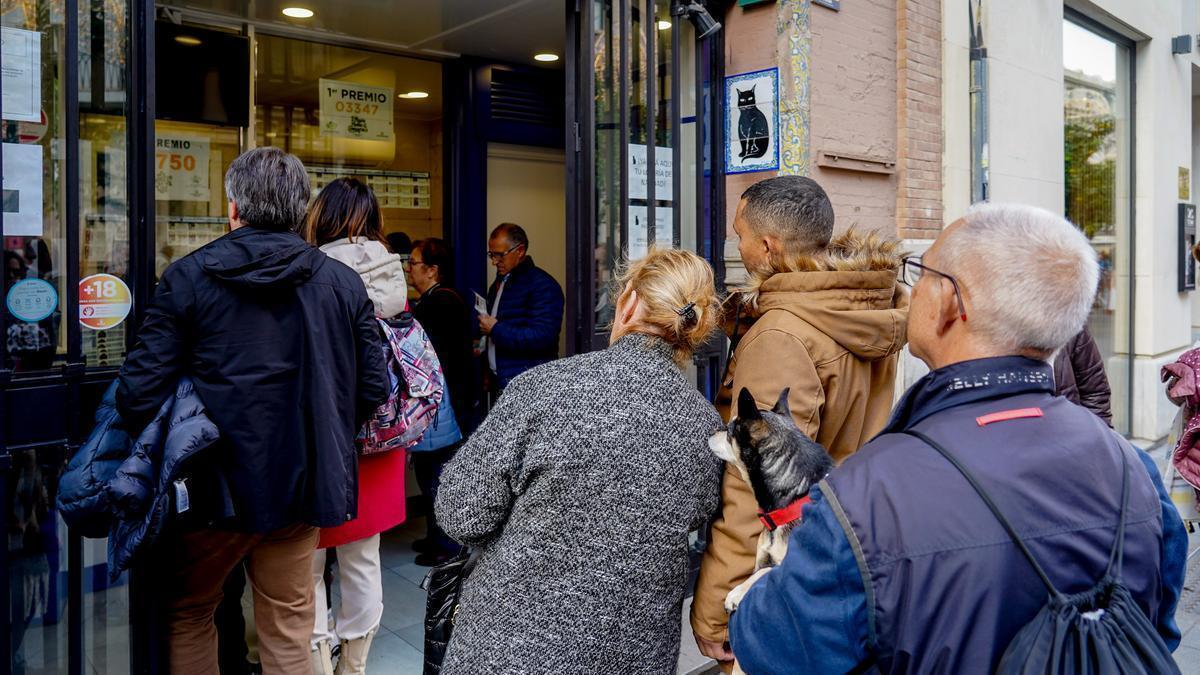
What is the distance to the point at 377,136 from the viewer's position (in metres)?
7.44

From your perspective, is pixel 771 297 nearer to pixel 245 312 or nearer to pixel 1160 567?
pixel 1160 567

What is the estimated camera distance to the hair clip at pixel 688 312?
2.32 metres

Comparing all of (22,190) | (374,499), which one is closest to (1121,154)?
(374,499)

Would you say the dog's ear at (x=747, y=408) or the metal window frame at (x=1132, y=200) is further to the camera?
the metal window frame at (x=1132, y=200)

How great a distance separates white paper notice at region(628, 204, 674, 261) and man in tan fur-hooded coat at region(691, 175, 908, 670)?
5.99 feet

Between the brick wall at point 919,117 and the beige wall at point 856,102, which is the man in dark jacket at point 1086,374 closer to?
the beige wall at point 856,102

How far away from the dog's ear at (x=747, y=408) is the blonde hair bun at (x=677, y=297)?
13.8 inches

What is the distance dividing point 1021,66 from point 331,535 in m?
6.50

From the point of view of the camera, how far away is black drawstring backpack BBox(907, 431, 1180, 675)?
138 centimetres

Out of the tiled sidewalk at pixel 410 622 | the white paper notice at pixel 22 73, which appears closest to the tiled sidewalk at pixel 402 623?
the tiled sidewalk at pixel 410 622

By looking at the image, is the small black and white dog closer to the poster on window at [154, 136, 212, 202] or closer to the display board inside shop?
the poster on window at [154, 136, 212, 202]

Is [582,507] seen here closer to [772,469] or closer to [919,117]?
[772,469]

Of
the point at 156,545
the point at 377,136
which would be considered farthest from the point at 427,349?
the point at 377,136

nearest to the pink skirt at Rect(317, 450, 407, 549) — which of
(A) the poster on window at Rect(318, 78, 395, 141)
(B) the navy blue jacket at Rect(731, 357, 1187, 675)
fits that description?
(B) the navy blue jacket at Rect(731, 357, 1187, 675)
